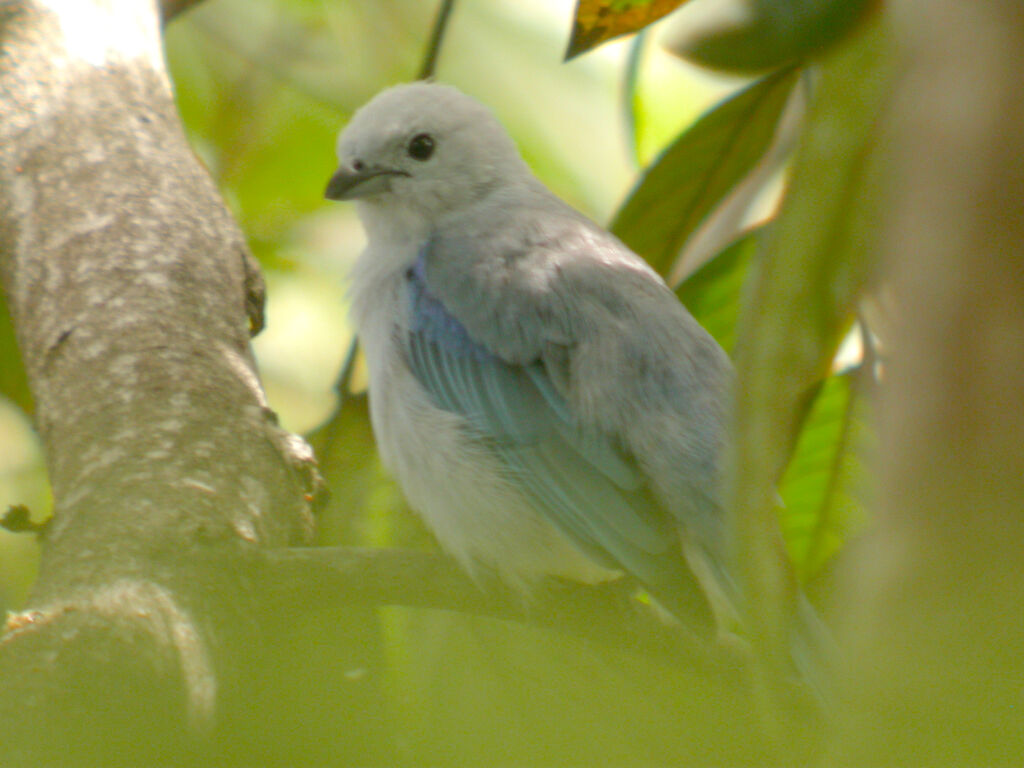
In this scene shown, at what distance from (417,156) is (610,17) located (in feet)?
4.49

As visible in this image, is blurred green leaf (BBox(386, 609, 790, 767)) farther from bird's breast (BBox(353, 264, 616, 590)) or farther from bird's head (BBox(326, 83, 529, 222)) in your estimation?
bird's head (BBox(326, 83, 529, 222))

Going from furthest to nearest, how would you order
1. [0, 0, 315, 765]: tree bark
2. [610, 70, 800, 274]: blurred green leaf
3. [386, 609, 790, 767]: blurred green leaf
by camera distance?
[610, 70, 800, 274]: blurred green leaf
[0, 0, 315, 765]: tree bark
[386, 609, 790, 767]: blurred green leaf

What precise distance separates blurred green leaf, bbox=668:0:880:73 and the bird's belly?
140 cm

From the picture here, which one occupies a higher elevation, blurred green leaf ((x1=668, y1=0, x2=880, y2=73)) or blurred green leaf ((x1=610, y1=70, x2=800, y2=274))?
blurred green leaf ((x1=668, y1=0, x2=880, y2=73))

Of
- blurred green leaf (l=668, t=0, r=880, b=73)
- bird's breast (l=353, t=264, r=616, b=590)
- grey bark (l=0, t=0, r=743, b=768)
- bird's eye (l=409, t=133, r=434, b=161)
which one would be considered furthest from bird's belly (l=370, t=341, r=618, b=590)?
blurred green leaf (l=668, t=0, r=880, b=73)

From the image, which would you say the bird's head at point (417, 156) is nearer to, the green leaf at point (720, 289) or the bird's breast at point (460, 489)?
the bird's breast at point (460, 489)

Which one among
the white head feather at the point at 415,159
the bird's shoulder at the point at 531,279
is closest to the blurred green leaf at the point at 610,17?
the bird's shoulder at the point at 531,279

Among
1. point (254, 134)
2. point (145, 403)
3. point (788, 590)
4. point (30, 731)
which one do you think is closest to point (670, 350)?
point (145, 403)

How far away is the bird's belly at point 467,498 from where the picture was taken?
9.09 feet

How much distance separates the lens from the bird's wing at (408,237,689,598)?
8.53ft

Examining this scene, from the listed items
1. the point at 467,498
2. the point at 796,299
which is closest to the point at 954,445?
the point at 796,299

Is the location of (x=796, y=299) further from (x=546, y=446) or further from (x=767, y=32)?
(x=546, y=446)

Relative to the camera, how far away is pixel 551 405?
2.79 metres

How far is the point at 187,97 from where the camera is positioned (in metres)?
5.32
